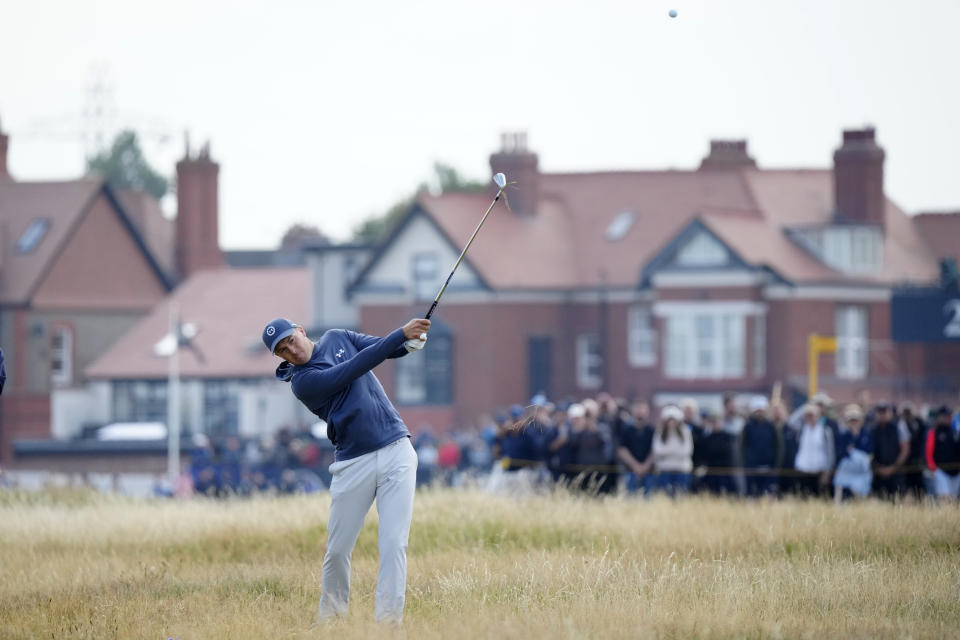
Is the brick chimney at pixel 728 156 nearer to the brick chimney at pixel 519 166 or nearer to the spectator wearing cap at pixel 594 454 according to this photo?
the brick chimney at pixel 519 166

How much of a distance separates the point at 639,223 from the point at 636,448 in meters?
37.4

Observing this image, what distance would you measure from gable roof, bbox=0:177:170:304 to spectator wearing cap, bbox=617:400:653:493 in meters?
44.5

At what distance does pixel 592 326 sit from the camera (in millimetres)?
60844

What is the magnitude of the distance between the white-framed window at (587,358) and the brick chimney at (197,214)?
680 inches

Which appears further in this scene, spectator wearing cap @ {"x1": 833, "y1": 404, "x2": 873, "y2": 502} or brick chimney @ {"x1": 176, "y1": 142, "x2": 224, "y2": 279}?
brick chimney @ {"x1": 176, "y1": 142, "x2": 224, "y2": 279}

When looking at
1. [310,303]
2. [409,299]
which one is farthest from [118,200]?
[409,299]

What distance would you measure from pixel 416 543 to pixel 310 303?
48107mm

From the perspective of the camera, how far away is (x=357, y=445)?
11812 millimetres

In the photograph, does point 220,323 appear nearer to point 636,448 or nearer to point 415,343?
point 636,448

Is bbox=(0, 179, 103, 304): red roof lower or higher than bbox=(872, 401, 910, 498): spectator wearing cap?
higher

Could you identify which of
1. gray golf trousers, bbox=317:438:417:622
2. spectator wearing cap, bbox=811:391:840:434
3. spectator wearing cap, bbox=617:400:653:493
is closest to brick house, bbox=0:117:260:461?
spectator wearing cap, bbox=617:400:653:493

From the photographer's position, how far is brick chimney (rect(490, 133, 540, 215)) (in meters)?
60.6

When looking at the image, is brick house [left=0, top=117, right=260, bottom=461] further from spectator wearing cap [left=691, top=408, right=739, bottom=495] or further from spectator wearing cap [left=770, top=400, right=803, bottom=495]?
spectator wearing cap [left=770, top=400, right=803, bottom=495]

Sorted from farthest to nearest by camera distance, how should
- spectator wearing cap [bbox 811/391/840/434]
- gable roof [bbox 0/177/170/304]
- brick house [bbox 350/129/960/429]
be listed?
gable roof [bbox 0/177/170/304]
brick house [bbox 350/129/960/429]
spectator wearing cap [bbox 811/391/840/434]
